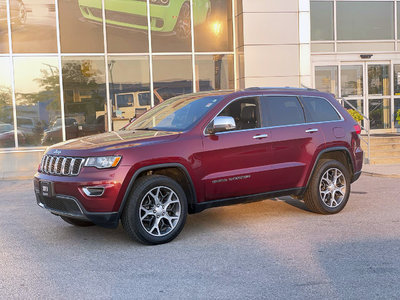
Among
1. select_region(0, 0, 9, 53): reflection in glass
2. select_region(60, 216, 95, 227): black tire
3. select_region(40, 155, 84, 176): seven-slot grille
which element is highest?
select_region(0, 0, 9, 53): reflection in glass

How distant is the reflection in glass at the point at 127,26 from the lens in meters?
16.5

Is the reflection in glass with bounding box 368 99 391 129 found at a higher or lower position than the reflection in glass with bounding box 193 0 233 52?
lower

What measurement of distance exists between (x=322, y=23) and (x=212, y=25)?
4.02 metres

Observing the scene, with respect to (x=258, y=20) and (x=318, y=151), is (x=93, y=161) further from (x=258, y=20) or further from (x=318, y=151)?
(x=258, y=20)

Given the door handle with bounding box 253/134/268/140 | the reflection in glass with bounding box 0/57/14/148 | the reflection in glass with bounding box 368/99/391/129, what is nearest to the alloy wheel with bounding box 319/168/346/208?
the door handle with bounding box 253/134/268/140

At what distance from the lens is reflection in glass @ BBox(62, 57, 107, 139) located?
16.3m

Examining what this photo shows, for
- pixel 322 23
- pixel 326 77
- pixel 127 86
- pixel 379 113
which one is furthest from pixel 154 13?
pixel 379 113

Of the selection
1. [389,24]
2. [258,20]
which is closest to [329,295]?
[258,20]

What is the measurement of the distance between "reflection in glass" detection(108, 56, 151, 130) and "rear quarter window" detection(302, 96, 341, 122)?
32.1ft

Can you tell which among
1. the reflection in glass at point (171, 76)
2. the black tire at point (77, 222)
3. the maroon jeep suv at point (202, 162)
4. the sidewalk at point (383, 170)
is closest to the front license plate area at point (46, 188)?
the maroon jeep suv at point (202, 162)

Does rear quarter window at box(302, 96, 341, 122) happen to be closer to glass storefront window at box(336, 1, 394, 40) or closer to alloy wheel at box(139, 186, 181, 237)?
alloy wheel at box(139, 186, 181, 237)

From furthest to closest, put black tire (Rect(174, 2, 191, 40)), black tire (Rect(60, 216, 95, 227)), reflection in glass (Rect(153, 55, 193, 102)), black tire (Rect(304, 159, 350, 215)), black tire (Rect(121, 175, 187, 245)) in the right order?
1. black tire (Rect(174, 2, 191, 40))
2. reflection in glass (Rect(153, 55, 193, 102))
3. black tire (Rect(304, 159, 350, 215))
4. black tire (Rect(60, 216, 95, 227))
5. black tire (Rect(121, 175, 187, 245))

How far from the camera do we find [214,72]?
17328 millimetres

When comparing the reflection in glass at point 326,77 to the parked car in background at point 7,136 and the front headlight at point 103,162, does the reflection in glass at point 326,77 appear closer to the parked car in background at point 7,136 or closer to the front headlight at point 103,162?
the parked car in background at point 7,136
